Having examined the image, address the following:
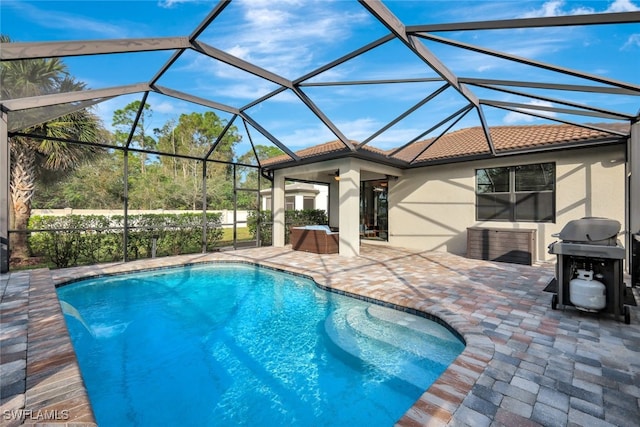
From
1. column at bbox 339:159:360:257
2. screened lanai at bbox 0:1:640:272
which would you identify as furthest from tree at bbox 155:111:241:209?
screened lanai at bbox 0:1:640:272

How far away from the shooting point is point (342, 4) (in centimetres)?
469

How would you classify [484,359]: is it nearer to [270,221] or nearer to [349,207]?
[349,207]

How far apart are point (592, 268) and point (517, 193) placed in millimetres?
6086

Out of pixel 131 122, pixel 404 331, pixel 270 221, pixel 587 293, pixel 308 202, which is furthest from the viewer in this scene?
pixel 131 122

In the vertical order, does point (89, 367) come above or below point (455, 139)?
below

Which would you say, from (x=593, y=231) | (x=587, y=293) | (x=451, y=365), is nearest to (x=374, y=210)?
(x=593, y=231)

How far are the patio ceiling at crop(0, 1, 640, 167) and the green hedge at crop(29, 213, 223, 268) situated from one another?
3056 millimetres

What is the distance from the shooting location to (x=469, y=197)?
10.5 metres

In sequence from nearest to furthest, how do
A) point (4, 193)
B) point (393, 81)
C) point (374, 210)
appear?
point (393, 81) < point (4, 193) < point (374, 210)

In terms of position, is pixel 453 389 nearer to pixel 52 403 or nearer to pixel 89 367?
pixel 52 403

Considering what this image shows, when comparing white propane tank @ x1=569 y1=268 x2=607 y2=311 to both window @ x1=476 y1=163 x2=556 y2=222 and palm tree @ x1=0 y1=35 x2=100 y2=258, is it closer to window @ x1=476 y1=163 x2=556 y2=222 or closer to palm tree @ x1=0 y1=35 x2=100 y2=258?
window @ x1=476 y1=163 x2=556 y2=222

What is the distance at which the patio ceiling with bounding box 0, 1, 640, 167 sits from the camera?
163 inches

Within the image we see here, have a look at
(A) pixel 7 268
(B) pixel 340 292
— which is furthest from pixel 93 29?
(B) pixel 340 292

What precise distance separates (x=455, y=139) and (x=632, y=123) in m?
6.98
